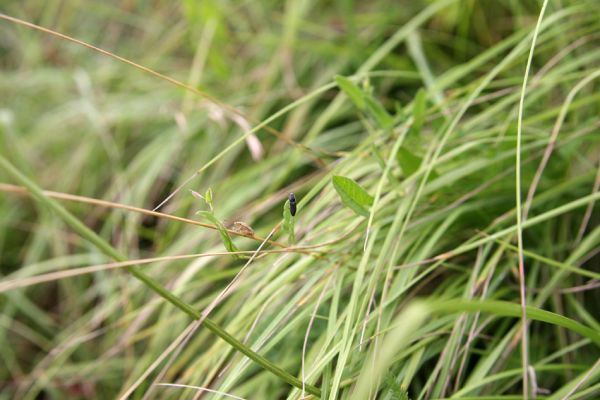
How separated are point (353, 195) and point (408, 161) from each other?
18 cm

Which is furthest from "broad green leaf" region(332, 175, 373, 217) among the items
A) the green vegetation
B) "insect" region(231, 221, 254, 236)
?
"insect" region(231, 221, 254, 236)

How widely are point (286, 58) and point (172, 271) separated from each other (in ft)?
1.67

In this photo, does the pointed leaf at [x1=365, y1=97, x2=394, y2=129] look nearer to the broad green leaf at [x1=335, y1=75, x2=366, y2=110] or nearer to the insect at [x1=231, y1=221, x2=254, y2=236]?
the broad green leaf at [x1=335, y1=75, x2=366, y2=110]

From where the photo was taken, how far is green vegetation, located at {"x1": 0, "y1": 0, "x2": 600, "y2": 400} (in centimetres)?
80

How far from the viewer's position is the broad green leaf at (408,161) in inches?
36.8

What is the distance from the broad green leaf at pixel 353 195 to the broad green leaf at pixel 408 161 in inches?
5.9

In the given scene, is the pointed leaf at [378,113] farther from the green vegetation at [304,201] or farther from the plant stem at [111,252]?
the plant stem at [111,252]

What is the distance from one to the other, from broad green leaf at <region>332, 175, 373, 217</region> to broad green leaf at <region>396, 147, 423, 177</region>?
150mm

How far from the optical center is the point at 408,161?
938 mm

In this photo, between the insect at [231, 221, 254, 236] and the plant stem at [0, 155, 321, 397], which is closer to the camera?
the plant stem at [0, 155, 321, 397]

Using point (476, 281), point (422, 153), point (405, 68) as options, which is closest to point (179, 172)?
point (405, 68)

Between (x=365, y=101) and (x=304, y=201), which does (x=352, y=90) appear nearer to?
(x=365, y=101)

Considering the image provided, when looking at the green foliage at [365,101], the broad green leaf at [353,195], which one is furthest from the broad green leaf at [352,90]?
the broad green leaf at [353,195]

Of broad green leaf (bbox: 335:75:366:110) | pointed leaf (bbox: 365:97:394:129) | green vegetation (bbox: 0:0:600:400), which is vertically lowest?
green vegetation (bbox: 0:0:600:400)
